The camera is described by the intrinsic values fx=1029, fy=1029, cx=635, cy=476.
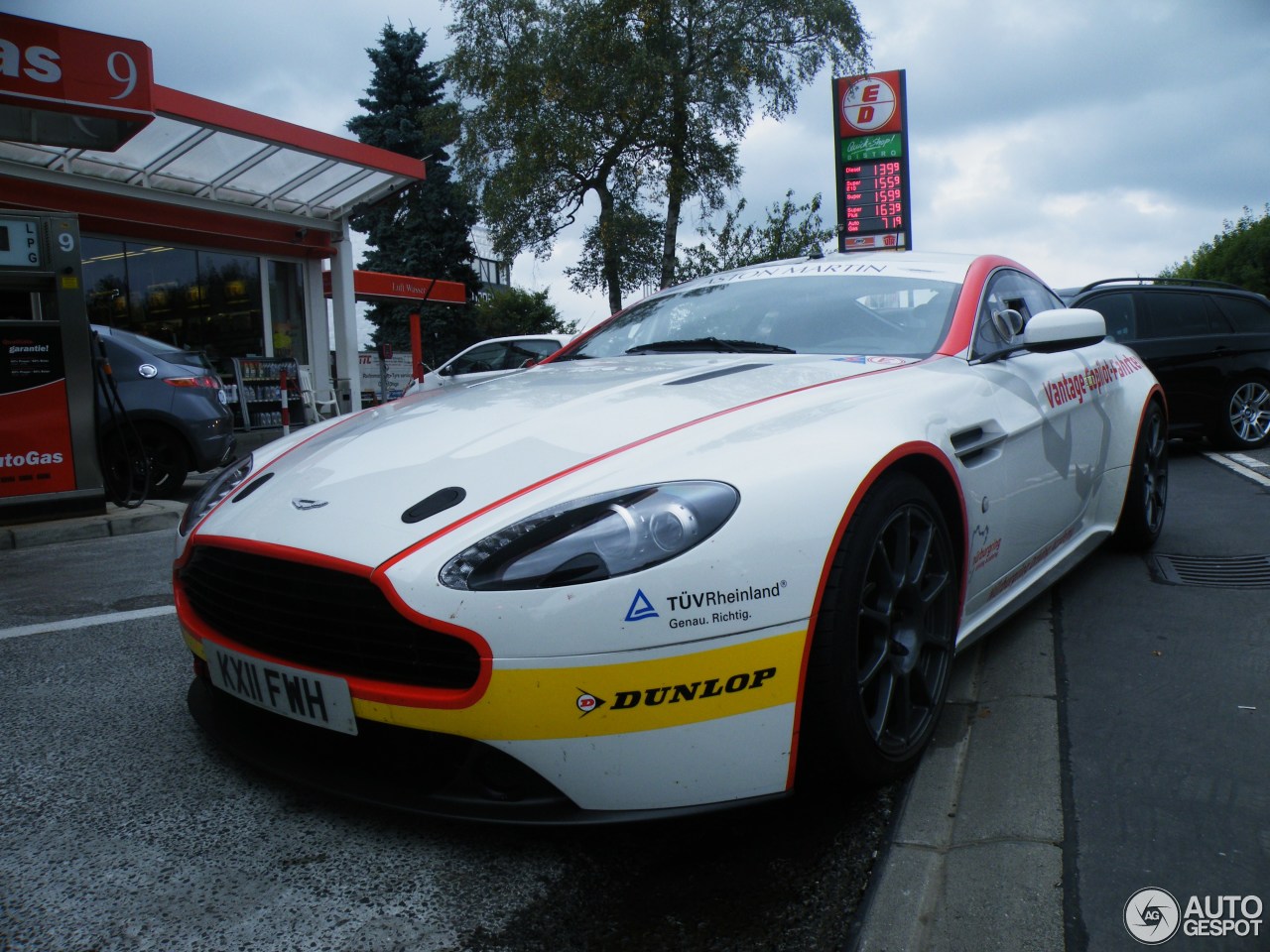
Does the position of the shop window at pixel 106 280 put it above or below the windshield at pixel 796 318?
above

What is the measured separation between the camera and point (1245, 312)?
29.9ft

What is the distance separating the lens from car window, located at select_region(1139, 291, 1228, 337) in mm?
8922

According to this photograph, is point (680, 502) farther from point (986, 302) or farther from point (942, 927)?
point (986, 302)

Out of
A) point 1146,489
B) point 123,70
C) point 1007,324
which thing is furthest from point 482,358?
point 1007,324

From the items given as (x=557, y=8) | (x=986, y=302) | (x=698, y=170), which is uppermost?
(x=557, y=8)

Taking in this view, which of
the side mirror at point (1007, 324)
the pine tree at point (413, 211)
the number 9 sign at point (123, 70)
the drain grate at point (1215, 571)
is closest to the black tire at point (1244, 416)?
the drain grate at point (1215, 571)

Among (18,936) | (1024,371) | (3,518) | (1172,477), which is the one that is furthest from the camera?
(1172,477)

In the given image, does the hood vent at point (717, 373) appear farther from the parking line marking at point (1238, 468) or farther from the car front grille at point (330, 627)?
the parking line marking at point (1238, 468)

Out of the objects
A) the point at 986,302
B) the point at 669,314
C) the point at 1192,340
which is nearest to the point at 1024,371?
the point at 986,302

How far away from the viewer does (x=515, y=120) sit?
21953 millimetres

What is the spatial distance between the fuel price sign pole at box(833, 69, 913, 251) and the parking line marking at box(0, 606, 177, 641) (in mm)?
13019

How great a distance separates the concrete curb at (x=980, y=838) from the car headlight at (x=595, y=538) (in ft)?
2.43

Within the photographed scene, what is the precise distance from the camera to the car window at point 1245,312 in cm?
905

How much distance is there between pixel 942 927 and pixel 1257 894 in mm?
572
